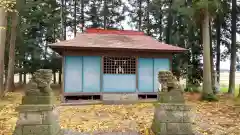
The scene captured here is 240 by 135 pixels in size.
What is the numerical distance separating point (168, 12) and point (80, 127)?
20289mm

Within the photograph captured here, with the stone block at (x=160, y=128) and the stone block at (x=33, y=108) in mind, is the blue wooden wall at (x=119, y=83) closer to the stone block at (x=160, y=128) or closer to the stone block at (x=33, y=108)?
the stone block at (x=160, y=128)

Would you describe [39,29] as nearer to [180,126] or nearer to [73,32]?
[73,32]

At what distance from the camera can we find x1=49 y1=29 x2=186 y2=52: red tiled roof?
43.1ft

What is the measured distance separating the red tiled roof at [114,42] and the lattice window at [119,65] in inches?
31.4

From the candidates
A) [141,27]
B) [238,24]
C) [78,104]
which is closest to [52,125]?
[78,104]

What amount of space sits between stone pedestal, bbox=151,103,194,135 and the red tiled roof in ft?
24.6

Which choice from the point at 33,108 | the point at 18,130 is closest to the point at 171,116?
the point at 33,108

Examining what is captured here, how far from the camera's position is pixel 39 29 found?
86.5ft

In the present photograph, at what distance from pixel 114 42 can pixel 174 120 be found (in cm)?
880

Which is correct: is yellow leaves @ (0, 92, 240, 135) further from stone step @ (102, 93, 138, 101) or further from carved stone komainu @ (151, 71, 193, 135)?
stone step @ (102, 93, 138, 101)

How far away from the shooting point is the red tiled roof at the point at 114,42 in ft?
43.1

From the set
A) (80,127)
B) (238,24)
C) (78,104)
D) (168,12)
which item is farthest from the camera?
(168,12)

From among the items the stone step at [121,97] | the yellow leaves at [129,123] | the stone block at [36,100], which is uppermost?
the stone block at [36,100]

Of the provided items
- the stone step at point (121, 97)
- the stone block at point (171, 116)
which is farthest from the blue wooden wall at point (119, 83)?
the stone block at point (171, 116)
